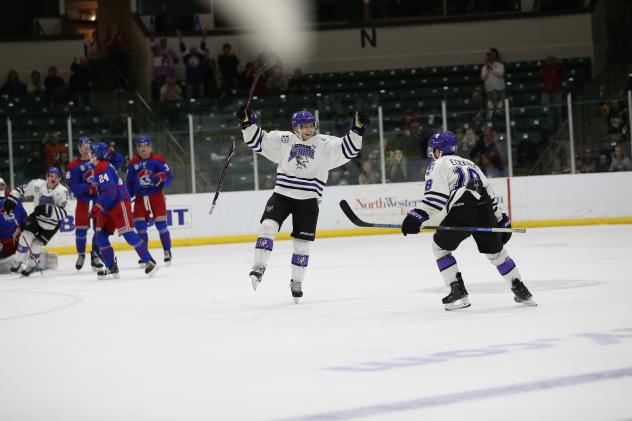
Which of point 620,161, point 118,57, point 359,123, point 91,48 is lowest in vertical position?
point 620,161

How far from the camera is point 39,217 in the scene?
11.2m

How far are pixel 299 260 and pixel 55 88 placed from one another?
12.7 meters

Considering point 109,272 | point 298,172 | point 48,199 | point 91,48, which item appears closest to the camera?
point 298,172

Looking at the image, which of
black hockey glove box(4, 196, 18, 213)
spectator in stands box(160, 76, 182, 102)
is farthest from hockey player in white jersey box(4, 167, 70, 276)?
spectator in stands box(160, 76, 182, 102)

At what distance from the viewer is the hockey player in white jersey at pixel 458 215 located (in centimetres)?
661

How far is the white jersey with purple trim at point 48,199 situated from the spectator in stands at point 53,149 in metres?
3.28

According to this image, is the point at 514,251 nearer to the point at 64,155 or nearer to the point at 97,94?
the point at 64,155

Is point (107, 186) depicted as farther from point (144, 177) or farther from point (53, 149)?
point (53, 149)

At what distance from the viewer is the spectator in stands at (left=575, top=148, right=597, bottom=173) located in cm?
1507

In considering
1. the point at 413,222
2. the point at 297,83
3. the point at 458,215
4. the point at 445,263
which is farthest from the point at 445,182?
the point at 297,83

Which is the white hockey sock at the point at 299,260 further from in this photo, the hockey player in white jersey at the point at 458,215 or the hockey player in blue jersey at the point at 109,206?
the hockey player in blue jersey at the point at 109,206

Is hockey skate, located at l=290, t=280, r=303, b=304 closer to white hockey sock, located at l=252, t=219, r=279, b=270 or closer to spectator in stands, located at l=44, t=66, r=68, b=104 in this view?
white hockey sock, located at l=252, t=219, r=279, b=270

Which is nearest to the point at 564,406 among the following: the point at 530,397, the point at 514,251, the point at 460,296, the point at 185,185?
the point at 530,397

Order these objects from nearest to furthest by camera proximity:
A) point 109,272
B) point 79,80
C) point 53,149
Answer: point 109,272, point 53,149, point 79,80
